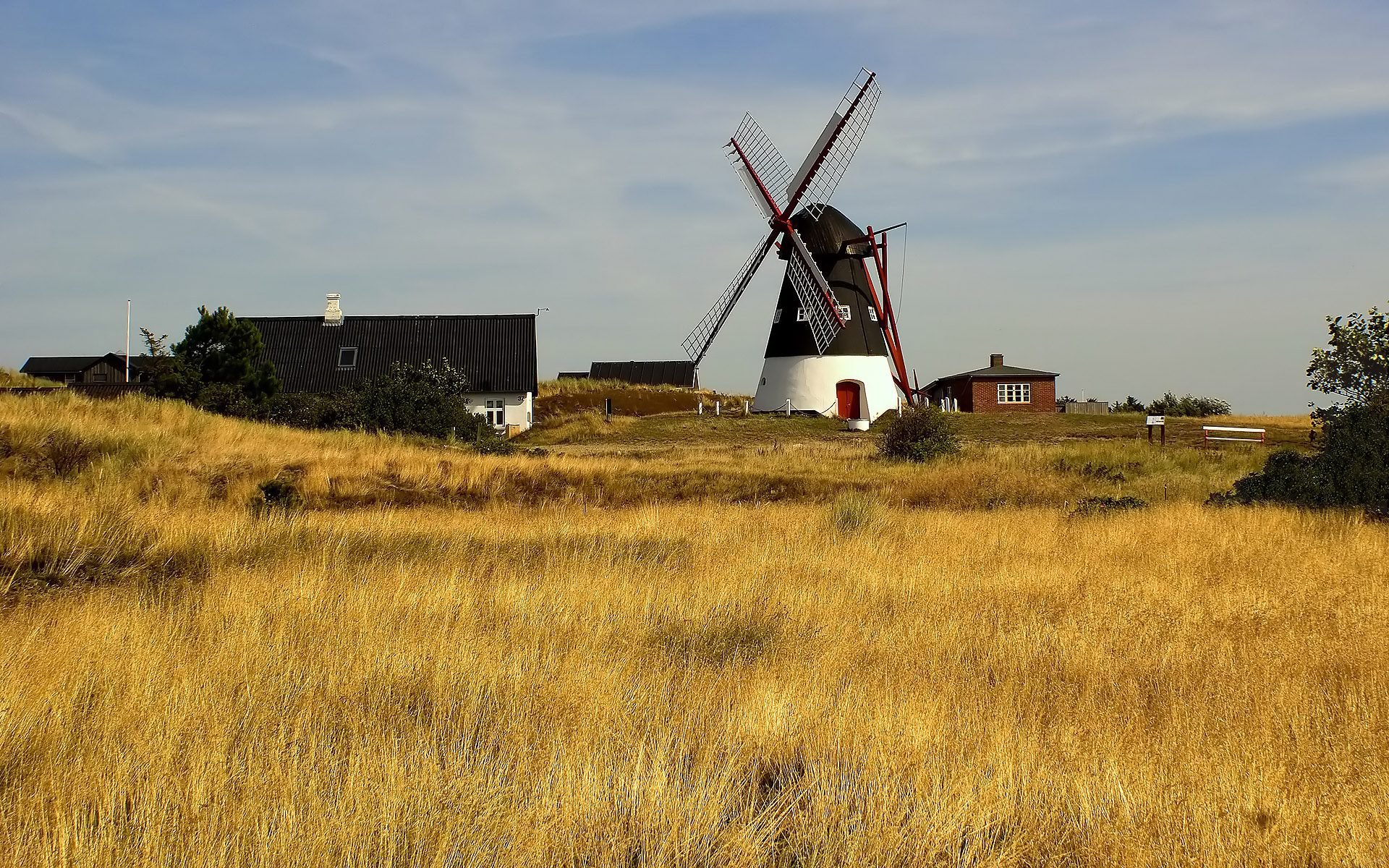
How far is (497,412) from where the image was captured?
157ft

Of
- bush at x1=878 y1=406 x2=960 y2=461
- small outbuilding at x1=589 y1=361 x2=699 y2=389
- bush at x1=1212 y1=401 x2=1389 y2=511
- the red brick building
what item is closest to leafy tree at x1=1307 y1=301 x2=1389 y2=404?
bush at x1=1212 y1=401 x2=1389 y2=511

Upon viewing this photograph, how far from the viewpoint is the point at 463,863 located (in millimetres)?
3859

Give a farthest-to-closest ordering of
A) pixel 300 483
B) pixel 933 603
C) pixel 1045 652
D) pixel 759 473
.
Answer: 1. pixel 759 473
2. pixel 300 483
3. pixel 933 603
4. pixel 1045 652

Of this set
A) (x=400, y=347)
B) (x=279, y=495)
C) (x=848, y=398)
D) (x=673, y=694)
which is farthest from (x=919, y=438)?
(x=400, y=347)

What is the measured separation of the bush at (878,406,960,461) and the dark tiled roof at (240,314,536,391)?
2262cm

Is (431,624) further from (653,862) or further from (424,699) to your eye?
(653,862)

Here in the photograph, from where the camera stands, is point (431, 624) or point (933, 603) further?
point (933, 603)

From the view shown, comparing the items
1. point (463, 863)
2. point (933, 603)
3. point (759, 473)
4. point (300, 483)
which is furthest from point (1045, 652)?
point (759, 473)

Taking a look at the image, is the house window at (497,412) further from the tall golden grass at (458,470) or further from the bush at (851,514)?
the bush at (851,514)

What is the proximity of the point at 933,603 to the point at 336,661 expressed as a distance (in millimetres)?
5012

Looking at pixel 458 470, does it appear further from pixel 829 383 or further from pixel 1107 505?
pixel 829 383

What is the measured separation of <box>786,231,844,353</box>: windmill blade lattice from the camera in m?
45.8

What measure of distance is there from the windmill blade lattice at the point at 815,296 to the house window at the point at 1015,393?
14231mm

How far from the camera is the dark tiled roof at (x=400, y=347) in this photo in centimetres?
4894
